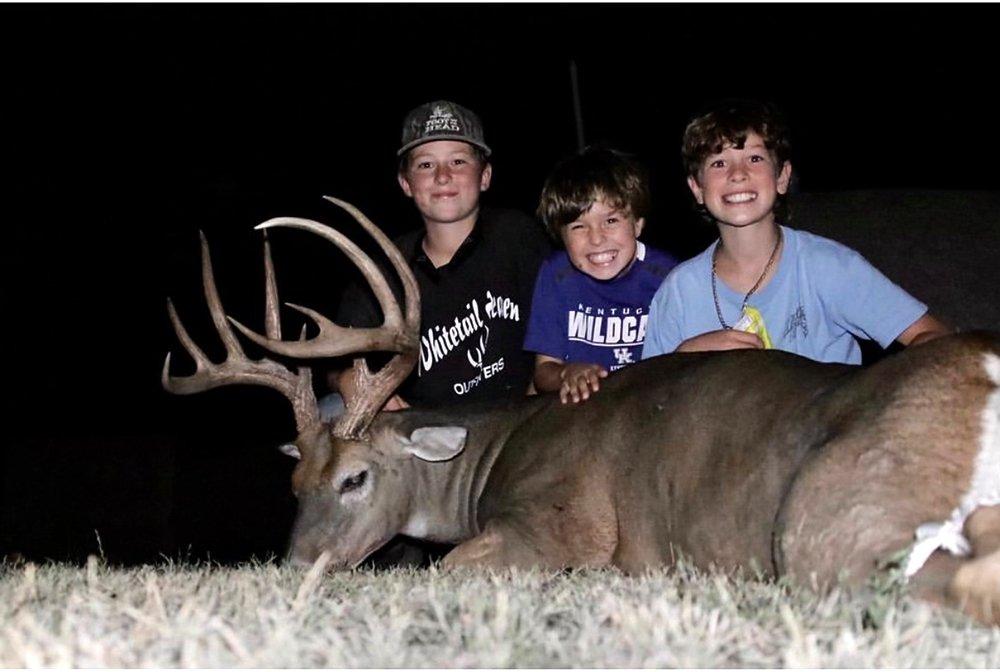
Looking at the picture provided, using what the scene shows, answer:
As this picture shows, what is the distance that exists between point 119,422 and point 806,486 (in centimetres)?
962

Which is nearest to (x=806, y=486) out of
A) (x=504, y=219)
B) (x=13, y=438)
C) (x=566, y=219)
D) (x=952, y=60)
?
(x=566, y=219)

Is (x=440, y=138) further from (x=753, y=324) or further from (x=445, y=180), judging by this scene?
(x=753, y=324)

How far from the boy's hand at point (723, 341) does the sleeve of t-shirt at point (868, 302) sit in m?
0.35

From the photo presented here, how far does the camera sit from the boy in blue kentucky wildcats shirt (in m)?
6.04

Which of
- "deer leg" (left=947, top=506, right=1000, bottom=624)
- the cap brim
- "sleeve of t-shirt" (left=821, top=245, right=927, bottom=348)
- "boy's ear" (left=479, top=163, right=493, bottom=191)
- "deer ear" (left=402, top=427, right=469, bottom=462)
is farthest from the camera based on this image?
"boy's ear" (left=479, top=163, right=493, bottom=191)

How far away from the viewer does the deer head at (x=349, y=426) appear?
5609 mm

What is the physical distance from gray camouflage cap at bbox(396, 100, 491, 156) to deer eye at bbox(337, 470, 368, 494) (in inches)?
70.9

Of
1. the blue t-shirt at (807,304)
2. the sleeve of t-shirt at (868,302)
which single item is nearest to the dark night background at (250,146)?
the blue t-shirt at (807,304)

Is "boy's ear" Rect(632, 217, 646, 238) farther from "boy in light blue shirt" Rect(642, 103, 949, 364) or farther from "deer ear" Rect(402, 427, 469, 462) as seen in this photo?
"deer ear" Rect(402, 427, 469, 462)

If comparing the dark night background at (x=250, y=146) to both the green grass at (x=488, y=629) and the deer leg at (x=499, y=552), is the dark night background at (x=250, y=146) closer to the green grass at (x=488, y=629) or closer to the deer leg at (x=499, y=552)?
the deer leg at (x=499, y=552)

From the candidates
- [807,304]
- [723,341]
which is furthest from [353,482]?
[807,304]

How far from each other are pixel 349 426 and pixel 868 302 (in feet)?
7.13

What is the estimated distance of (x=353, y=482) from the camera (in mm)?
5750

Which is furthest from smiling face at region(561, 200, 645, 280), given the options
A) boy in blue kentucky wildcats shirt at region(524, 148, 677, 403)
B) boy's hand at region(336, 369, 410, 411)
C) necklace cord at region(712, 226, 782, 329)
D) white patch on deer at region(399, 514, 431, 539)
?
white patch on deer at region(399, 514, 431, 539)
